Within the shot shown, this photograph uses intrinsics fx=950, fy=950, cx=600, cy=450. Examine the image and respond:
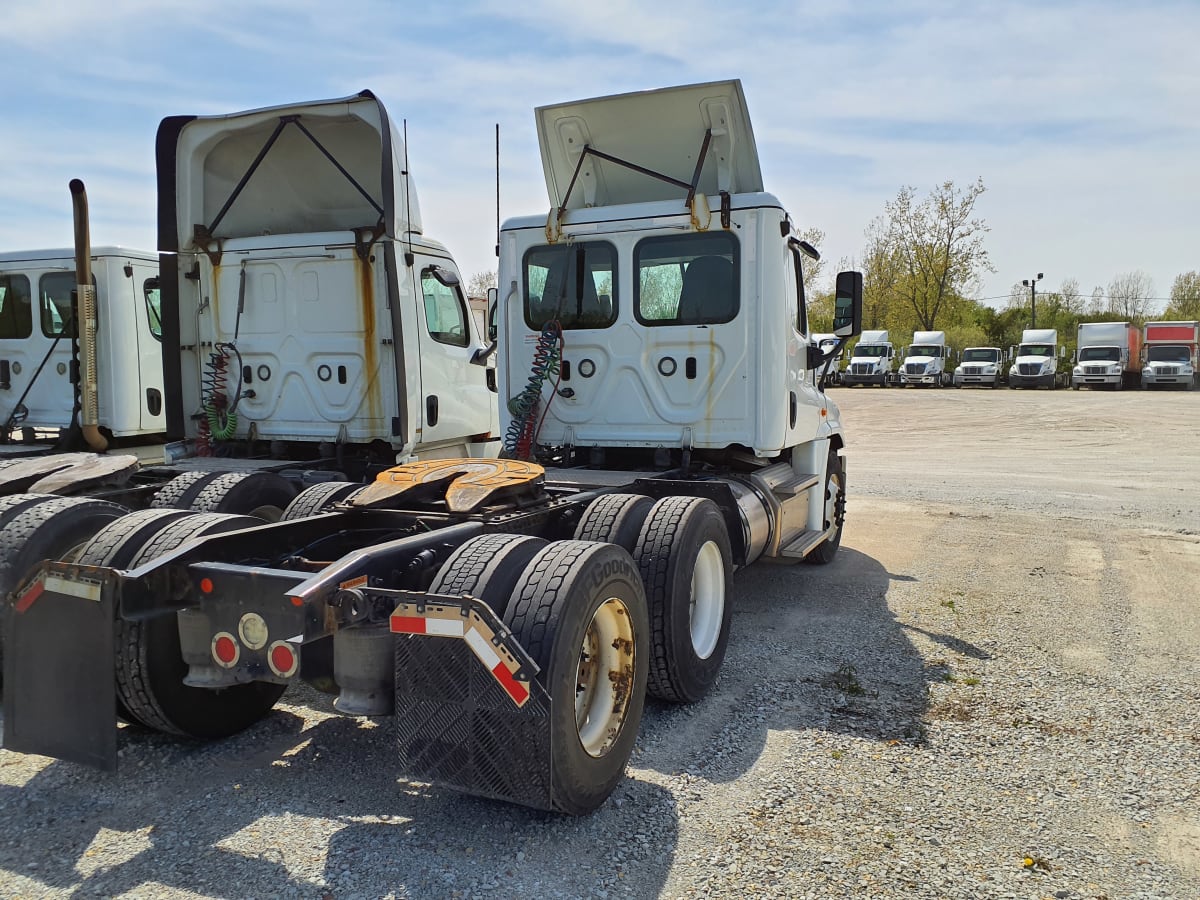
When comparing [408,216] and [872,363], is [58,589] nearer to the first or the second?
[408,216]

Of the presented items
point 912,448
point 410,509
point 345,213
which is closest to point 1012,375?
point 912,448

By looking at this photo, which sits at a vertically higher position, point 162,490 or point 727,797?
point 162,490

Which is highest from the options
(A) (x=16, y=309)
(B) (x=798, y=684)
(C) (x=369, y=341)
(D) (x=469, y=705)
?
A: (A) (x=16, y=309)

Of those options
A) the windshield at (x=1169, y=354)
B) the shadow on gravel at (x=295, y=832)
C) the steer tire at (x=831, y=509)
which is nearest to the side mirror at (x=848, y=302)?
the steer tire at (x=831, y=509)

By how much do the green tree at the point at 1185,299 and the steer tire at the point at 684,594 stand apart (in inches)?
3323

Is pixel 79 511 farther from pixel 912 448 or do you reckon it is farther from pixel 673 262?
pixel 912 448

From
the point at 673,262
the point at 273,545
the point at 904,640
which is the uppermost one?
the point at 673,262

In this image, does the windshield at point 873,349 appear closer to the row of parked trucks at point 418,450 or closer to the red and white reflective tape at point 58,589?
the row of parked trucks at point 418,450

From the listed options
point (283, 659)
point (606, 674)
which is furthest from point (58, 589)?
point (606, 674)

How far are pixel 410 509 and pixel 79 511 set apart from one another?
1587mm

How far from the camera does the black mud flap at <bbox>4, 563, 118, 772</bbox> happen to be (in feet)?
10.8

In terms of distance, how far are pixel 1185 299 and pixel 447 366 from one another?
8908 cm

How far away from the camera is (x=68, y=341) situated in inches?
350

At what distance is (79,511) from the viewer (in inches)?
180
